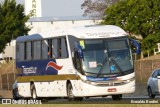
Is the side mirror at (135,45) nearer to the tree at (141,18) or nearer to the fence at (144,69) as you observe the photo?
the fence at (144,69)

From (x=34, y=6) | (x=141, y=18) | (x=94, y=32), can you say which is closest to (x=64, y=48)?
(x=94, y=32)

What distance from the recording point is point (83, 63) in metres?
35.6

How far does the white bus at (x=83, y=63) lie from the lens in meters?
35.2

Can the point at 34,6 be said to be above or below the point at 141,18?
above

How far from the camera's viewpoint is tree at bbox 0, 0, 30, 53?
9943 centimetres

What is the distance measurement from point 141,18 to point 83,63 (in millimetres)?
46862

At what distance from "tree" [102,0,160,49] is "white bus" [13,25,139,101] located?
41627 mm

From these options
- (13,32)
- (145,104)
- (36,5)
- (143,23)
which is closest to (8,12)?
(13,32)

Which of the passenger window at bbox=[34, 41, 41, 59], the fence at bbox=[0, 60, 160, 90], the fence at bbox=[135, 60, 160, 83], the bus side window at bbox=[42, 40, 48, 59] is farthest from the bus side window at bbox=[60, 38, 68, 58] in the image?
the fence at bbox=[135, 60, 160, 83]

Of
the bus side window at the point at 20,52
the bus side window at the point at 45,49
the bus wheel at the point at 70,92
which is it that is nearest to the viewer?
the bus wheel at the point at 70,92

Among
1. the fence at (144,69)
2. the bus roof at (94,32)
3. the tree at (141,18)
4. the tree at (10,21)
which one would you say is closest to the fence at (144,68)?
the fence at (144,69)

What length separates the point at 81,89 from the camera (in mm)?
35656

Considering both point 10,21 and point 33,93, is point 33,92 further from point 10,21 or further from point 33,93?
point 10,21

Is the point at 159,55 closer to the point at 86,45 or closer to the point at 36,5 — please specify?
the point at 86,45
